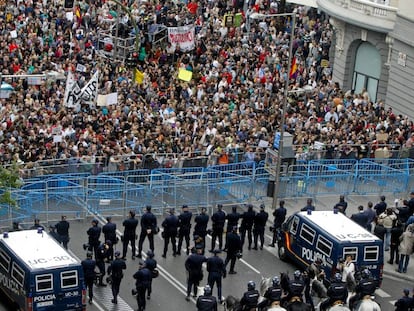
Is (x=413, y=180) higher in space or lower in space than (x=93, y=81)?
lower

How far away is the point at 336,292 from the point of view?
87.5 feet

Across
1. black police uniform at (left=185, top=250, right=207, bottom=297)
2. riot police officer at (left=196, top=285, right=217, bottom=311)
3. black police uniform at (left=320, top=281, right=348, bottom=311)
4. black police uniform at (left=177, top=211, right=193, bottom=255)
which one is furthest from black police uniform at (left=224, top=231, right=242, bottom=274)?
riot police officer at (left=196, top=285, right=217, bottom=311)

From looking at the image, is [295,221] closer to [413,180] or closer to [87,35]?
[413,180]

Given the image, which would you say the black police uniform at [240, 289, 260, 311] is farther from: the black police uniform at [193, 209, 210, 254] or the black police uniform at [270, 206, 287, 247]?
the black police uniform at [270, 206, 287, 247]

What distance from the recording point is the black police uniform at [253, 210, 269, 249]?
31953mm

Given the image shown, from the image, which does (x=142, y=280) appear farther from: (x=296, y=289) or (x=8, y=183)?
(x=8, y=183)

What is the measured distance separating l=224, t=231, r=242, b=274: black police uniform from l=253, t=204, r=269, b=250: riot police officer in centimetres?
163

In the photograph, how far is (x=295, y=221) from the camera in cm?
3069

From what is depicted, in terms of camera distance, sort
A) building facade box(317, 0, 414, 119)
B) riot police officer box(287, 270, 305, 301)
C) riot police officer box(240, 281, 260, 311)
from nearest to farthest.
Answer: riot police officer box(240, 281, 260, 311) < riot police officer box(287, 270, 305, 301) < building facade box(317, 0, 414, 119)

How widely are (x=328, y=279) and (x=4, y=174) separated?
30.0ft

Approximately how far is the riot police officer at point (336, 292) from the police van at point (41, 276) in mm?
5631

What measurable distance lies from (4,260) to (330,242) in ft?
26.4

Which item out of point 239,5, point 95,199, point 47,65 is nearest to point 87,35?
point 47,65

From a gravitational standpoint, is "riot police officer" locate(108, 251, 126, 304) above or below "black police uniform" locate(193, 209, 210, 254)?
below
